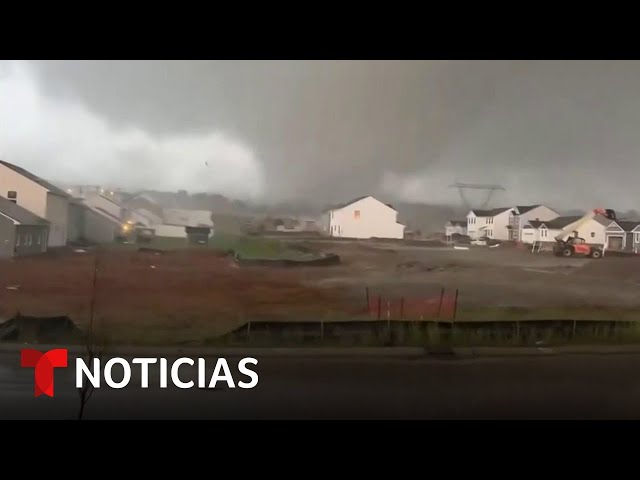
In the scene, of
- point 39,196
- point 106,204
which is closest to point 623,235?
point 106,204

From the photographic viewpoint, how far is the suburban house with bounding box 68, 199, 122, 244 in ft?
6.40

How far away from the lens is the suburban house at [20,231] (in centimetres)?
197

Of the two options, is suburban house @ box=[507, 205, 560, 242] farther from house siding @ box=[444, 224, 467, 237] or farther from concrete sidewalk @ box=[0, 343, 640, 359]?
concrete sidewalk @ box=[0, 343, 640, 359]

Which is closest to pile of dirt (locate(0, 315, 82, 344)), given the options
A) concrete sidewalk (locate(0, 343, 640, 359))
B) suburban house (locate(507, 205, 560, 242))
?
concrete sidewalk (locate(0, 343, 640, 359))

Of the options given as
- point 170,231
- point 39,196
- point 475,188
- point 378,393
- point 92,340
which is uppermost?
point 475,188

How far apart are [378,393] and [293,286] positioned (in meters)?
0.59

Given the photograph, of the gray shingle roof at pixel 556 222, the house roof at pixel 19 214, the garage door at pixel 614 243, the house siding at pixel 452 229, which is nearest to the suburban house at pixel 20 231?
the house roof at pixel 19 214

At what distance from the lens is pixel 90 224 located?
1963mm

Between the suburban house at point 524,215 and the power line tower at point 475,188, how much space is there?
0.12 meters

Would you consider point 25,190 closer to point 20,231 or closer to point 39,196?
point 39,196

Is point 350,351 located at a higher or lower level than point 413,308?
lower

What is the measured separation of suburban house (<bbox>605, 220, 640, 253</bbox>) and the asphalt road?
51 centimetres
